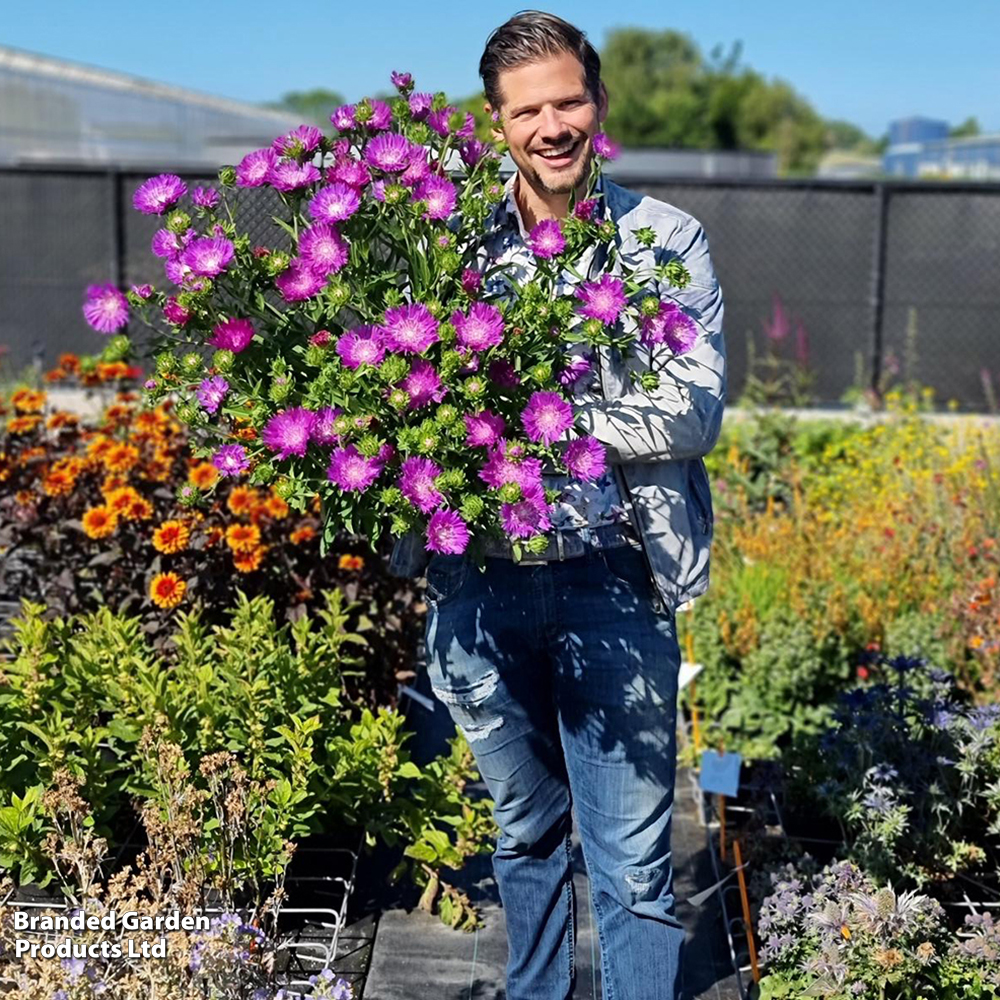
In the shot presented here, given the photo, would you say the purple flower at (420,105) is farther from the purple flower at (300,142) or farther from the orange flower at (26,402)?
the orange flower at (26,402)

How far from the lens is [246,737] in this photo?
2.80 metres

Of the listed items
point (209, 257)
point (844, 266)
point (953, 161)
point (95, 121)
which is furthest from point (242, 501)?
point (953, 161)

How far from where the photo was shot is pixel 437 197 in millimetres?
1817

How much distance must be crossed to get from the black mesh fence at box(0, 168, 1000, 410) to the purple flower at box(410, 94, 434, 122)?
724 cm

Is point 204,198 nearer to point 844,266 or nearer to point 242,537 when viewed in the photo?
point 242,537

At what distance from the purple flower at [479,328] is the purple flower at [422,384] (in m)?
0.06

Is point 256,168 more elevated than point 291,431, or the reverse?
point 256,168

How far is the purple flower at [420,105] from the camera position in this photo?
198cm

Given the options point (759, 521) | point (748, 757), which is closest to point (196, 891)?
point (748, 757)

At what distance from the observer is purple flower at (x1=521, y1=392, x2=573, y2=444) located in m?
1.76

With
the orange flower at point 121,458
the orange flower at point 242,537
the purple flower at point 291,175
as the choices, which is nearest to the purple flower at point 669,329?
the purple flower at point 291,175

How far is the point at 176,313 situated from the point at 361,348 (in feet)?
1.03

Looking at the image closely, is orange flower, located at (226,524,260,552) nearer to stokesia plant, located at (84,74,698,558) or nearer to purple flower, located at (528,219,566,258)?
stokesia plant, located at (84,74,698,558)

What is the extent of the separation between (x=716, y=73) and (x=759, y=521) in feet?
222
